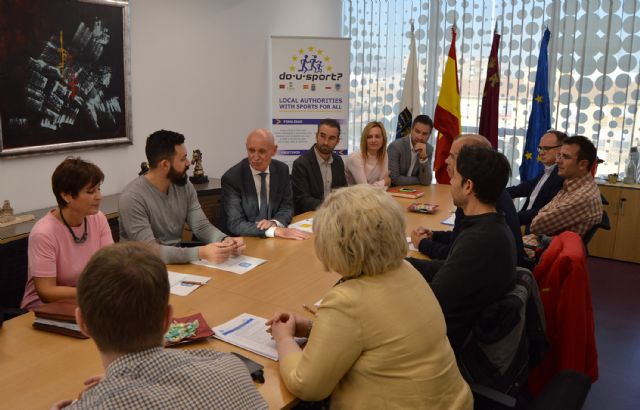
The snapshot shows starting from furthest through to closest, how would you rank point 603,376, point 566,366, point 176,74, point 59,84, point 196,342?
point 176,74, point 59,84, point 603,376, point 566,366, point 196,342

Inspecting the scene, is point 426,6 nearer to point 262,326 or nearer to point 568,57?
point 568,57

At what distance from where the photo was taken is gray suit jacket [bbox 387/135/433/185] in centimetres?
526

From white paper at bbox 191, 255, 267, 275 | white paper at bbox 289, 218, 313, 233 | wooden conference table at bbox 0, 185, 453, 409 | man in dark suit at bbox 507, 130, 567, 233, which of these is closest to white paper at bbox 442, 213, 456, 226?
man in dark suit at bbox 507, 130, 567, 233

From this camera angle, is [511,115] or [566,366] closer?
[566,366]

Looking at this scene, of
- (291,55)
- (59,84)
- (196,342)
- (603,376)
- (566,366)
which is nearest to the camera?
(196,342)

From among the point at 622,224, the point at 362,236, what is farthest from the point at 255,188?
the point at 622,224

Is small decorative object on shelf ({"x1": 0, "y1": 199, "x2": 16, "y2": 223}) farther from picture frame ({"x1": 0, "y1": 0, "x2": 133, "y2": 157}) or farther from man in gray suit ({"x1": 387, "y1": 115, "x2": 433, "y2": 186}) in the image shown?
man in gray suit ({"x1": 387, "y1": 115, "x2": 433, "y2": 186})

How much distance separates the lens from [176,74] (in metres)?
5.20

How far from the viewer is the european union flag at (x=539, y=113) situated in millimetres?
5652

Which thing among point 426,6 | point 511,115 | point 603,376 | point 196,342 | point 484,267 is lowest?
point 603,376

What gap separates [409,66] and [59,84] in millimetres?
3818

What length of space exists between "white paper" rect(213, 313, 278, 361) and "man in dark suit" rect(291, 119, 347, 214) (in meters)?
2.22

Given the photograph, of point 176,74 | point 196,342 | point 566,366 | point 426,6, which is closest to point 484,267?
point 566,366

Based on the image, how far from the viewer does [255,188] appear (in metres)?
3.74
